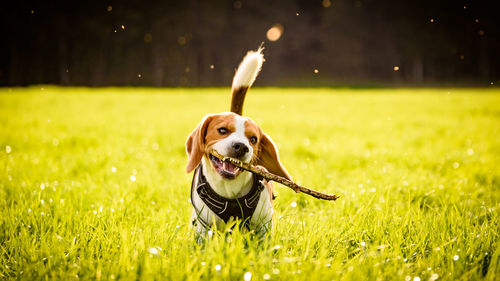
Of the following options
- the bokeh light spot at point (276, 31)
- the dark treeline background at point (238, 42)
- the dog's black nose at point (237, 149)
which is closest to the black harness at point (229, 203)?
the dog's black nose at point (237, 149)

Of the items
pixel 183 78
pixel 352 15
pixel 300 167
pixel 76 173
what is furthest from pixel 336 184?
pixel 352 15

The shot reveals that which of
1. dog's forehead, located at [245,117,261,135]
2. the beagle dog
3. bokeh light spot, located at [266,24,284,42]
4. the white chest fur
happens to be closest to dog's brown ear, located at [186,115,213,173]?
the beagle dog

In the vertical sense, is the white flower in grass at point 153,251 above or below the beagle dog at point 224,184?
below

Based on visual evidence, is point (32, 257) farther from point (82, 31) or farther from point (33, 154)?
point (82, 31)

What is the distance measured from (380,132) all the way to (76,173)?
675cm

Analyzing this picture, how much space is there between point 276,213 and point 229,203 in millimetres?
728

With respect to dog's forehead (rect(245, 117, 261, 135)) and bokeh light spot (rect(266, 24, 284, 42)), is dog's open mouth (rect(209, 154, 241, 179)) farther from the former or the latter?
bokeh light spot (rect(266, 24, 284, 42))

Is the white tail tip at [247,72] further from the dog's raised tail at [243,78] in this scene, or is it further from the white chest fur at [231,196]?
the white chest fur at [231,196]

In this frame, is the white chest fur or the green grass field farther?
the white chest fur

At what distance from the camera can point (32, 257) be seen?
1978 millimetres

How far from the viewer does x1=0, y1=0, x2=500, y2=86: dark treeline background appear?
33719 mm

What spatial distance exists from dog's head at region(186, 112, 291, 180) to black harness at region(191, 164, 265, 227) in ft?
0.59

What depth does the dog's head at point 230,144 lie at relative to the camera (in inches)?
89.9

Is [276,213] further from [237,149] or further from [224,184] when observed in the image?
[237,149]
